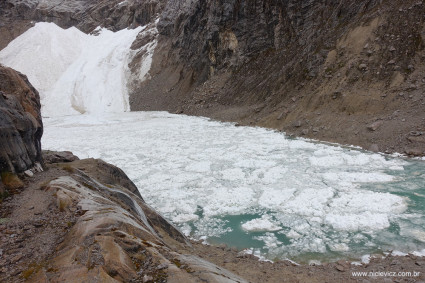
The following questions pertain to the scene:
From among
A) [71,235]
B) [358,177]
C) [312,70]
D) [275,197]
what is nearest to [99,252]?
[71,235]

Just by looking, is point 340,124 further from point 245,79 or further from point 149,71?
A: point 149,71

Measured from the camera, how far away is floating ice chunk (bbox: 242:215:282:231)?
7.13m

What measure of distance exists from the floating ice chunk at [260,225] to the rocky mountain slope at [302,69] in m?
8.47

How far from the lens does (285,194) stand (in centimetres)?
898

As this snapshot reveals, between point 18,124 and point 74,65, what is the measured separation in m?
54.8

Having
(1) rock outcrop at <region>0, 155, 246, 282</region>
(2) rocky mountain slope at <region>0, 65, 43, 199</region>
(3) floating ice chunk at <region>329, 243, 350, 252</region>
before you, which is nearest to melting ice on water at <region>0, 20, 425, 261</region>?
(3) floating ice chunk at <region>329, 243, 350, 252</region>

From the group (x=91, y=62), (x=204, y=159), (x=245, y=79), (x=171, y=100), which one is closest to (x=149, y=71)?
(x=171, y=100)

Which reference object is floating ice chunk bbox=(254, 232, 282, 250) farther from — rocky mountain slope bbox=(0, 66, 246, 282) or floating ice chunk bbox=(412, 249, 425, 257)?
floating ice chunk bbox=(412, 249, 425, 257)

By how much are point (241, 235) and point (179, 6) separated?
1912 inches

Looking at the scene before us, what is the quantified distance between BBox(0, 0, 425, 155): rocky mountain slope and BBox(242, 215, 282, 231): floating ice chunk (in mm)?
8470

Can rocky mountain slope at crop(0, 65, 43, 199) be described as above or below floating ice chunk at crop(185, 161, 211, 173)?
above

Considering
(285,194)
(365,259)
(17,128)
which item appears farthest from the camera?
(285,194)

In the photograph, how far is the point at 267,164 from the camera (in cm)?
1212

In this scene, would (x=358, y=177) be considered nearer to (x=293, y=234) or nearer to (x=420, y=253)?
(x=420, y=253)
